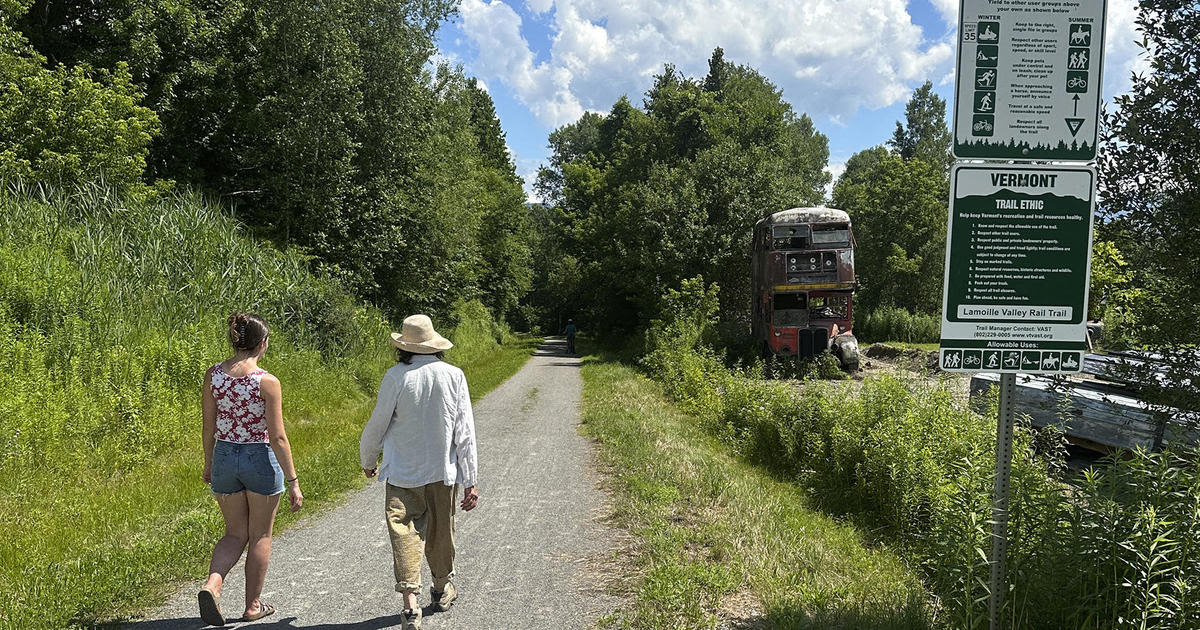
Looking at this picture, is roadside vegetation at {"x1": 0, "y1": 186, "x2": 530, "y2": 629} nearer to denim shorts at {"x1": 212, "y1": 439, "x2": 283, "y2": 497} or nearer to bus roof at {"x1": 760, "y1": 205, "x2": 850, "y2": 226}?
denim shorts at {"x1": 212, "y1": 439, "x2": 283, "y2": 497}

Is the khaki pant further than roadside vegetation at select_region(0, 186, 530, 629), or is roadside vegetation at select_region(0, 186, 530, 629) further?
roadside vegetation at select_region(0, 186, 530, 629)

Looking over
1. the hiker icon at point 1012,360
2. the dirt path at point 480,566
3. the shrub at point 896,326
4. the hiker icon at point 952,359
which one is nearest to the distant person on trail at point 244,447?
the dirt path at point 480,566

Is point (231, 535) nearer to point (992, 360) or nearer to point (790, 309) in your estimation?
point (992, 360)

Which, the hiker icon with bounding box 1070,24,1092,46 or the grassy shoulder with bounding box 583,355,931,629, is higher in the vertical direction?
the hiker icon with bounding box 1070,24,1092,46

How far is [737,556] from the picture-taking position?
5.70m

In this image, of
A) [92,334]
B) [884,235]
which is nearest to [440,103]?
[92,334]

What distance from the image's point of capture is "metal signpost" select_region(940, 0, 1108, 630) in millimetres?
3479

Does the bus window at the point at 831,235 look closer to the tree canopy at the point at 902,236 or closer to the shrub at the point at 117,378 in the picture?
the shrub at the point at 117,378

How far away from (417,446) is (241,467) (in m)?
1.04

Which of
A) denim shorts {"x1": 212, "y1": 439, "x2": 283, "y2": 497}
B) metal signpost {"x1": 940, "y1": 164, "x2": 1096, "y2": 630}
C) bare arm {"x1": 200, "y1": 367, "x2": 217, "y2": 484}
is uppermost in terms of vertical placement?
metal signpost {"x1": 940, "y1": 164, "x2": 1096, "y2": 630}

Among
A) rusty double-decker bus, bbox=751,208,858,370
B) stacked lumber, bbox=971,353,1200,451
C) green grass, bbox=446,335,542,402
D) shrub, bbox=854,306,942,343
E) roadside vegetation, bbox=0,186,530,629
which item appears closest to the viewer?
roadside vegetation, bbox=0,186,530,629

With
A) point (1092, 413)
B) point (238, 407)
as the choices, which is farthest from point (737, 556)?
point (1092, 413)

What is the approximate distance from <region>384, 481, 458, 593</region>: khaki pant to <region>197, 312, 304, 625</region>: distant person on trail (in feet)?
2.06

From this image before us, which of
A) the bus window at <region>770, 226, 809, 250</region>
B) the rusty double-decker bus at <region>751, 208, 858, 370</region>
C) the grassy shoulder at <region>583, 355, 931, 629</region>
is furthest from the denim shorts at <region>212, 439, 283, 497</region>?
the bus window at <region>770, 226, 809, 250</region>
